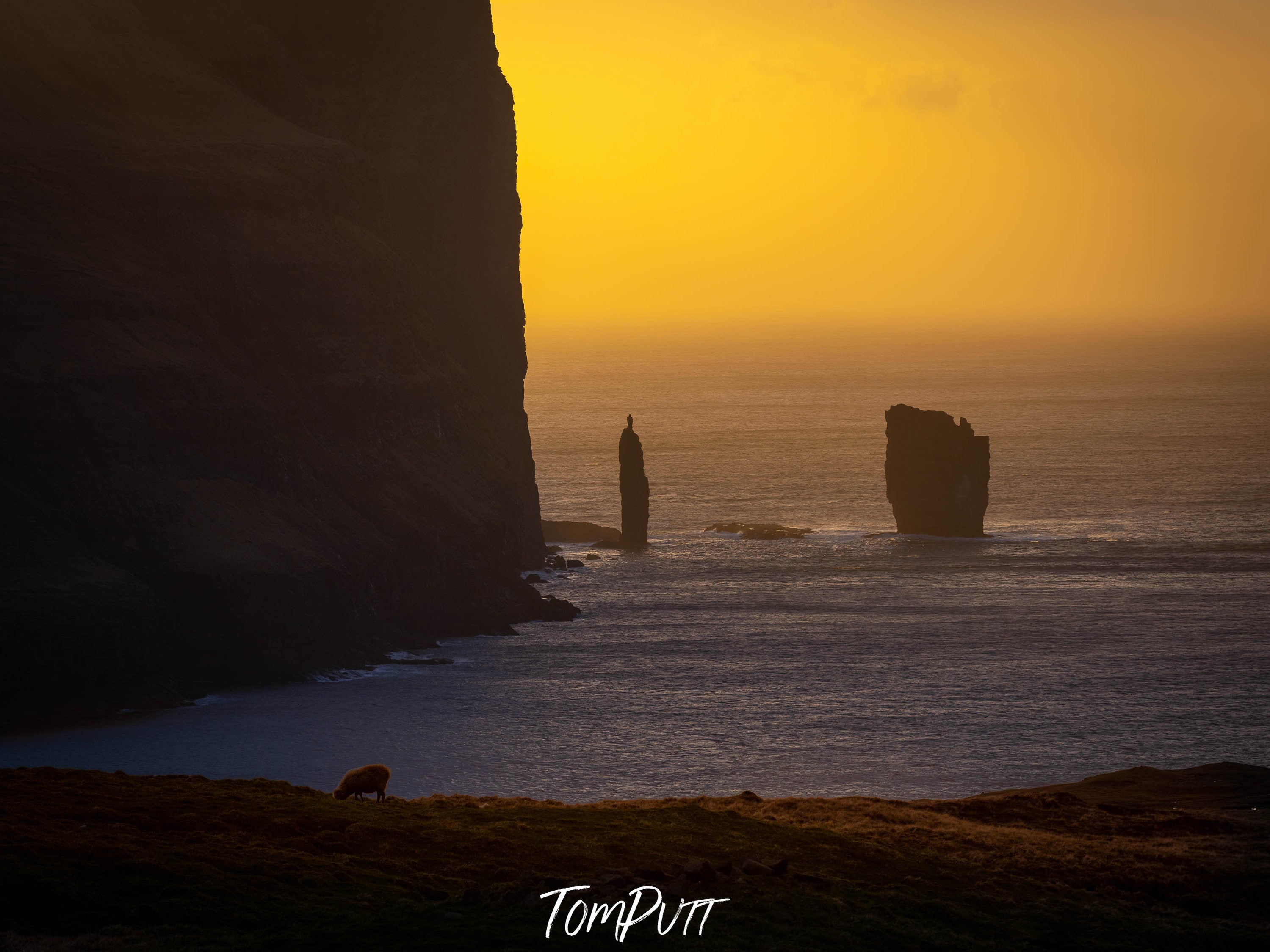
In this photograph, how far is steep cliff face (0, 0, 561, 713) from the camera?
237ft

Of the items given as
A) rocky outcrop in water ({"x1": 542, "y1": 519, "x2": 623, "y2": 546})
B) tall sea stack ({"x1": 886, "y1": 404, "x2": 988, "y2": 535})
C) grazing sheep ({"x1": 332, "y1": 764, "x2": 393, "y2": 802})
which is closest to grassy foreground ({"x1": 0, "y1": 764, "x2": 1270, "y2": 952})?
grazing sheep ({"x1": 332, "y1": 764, "x2": 393, "y2": 802})

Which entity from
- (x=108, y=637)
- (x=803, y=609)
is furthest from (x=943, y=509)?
(x=108, y=637)

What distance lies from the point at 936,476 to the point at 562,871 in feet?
332

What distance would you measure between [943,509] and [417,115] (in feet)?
192

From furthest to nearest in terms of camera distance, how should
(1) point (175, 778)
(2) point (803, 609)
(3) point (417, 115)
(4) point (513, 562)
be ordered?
(3) point (417, 115) < (4) point (513, 562) < (2) point (803, 609) < (1) point (175, 778)

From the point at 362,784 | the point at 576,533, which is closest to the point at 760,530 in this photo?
the point at 576,533

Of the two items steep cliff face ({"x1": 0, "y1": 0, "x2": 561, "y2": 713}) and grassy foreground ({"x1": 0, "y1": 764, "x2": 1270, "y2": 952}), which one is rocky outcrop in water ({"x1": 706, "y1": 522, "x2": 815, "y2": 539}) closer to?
steep cliff face ({"x1": 0, "y1": 0, "x2": 561, "y2": 713})

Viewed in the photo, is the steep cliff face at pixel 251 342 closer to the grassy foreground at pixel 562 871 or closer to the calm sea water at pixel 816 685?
the calm sea water at pixel 816 685

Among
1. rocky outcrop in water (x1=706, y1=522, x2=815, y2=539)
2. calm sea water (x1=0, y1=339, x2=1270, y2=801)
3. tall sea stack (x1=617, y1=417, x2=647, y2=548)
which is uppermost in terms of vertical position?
tall sea stack (x1=617, y1=417, x2=647, y2=548)

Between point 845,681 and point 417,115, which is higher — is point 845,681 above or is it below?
below

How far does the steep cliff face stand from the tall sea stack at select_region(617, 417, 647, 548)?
7781 mm

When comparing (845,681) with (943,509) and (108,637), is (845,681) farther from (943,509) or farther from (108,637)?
(943,509)

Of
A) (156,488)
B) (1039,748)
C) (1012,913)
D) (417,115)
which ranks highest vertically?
(417,115)

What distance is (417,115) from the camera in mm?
116438
